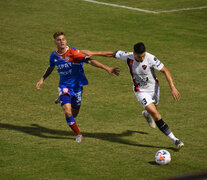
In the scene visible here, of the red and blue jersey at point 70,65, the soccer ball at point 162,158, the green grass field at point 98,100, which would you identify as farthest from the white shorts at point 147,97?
the red and blue jersey at point 70,65

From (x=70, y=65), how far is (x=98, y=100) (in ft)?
12.8

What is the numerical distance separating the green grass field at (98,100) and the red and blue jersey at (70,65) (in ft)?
4.88

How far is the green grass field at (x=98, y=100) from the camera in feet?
32.4

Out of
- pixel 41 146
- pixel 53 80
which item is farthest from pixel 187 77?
pixel 41 146

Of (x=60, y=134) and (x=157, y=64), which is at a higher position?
(x=157, y=64)

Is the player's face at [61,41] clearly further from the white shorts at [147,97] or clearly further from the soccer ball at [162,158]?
the soccer ball at [162,158]

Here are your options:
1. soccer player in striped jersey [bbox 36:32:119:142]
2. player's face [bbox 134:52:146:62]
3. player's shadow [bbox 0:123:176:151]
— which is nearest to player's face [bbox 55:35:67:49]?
soccer player in striped jersey [bbox 36:32:119:142]

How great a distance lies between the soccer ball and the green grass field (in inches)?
5.7

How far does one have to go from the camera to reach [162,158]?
9656mm

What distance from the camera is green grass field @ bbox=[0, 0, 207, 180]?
389 inches

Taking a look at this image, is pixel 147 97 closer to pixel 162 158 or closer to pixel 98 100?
pixel 162 158

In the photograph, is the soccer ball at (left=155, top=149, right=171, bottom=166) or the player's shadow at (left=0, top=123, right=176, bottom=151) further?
the player's shadow at (left=0, top=123, right=176, bottom=151)

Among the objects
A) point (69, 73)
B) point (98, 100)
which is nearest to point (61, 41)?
point (69, 73)

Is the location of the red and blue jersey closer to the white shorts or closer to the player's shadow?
the player's shadow
